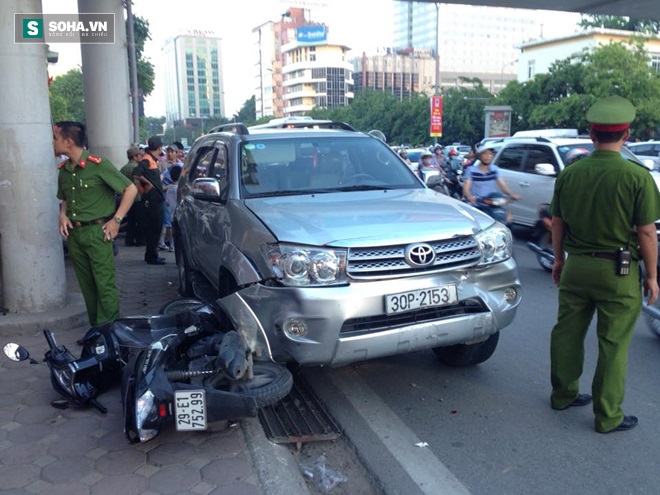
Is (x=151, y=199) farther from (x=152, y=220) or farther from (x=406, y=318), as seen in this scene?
(x=406, y=318)

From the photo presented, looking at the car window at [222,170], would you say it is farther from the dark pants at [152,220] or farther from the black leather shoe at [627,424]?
the dark pants at [152,220]

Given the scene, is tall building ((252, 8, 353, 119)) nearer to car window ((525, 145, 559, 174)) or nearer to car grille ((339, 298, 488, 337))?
car window ((525, 145, 559, 174))

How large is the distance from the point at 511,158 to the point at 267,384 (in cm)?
864

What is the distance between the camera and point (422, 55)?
151625mm

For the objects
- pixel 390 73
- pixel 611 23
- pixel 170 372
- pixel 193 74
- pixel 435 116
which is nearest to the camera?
pixel 170 372

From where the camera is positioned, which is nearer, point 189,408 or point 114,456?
point 189,408

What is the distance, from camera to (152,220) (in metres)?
9.14

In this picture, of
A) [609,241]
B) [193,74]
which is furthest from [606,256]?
→ [193,74]

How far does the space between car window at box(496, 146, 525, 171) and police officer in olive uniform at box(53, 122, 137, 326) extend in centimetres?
766

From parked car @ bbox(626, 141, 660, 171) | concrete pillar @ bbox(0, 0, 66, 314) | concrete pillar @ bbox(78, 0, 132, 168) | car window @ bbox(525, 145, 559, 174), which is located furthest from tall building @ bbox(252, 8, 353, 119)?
concrete pillar @ bbox(0, 0, 66, 314)

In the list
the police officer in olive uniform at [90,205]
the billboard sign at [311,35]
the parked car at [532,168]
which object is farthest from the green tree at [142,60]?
the billboard sign at [311,35]

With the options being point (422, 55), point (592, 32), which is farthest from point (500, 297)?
point (422, 55)

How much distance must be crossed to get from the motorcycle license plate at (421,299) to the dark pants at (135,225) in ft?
23.8

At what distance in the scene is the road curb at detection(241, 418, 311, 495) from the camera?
10.3ft
